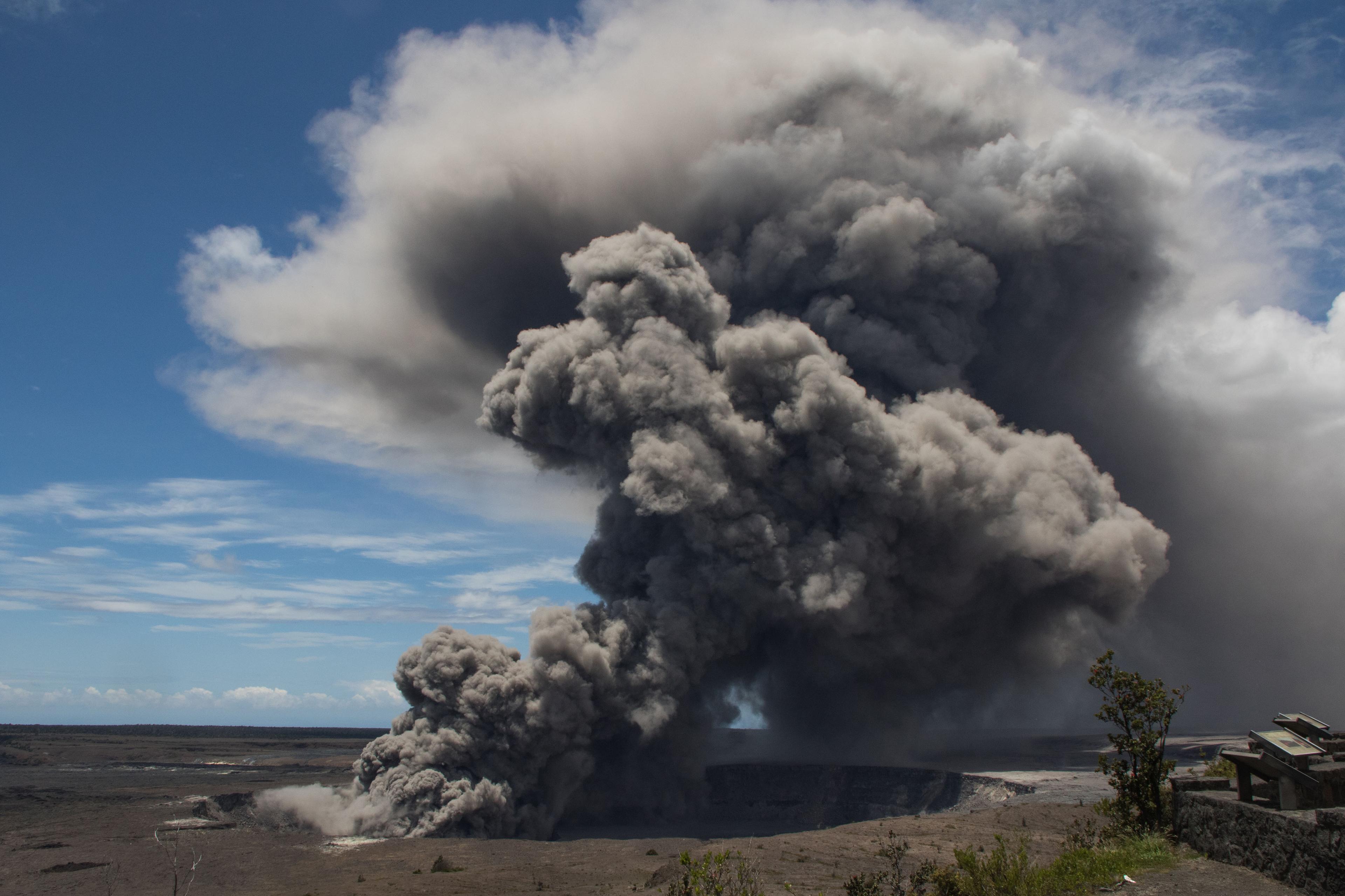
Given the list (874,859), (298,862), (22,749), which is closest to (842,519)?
(874,859)

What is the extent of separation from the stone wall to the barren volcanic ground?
0.25m

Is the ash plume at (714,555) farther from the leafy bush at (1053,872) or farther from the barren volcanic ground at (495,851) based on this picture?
the leafy bush at (1053,872)

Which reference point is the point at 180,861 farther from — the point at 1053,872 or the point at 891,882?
the point at 1053,872

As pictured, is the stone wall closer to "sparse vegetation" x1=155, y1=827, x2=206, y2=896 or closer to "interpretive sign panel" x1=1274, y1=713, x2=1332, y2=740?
"interpretive sign panel" x1=1274, y1=713, x2=1332, y2=740

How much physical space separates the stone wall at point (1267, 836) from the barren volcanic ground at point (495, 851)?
248 mm

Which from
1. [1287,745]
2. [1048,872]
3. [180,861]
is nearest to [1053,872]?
[1048,872]

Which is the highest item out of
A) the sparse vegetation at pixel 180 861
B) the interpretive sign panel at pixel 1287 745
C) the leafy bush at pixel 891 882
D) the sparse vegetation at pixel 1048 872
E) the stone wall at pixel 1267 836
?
the interpretive sign panel at pixel 1287 745

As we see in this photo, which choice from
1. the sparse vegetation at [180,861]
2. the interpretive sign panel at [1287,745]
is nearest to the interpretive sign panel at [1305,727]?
the interpretive sign panel at [1287,745]

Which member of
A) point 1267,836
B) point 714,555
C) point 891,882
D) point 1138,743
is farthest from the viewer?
point 714,555

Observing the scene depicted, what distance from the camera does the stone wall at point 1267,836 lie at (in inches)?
374

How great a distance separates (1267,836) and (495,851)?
27.3m

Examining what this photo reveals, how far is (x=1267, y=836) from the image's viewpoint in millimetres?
10633

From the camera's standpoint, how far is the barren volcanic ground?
82.1ft

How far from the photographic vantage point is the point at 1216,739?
5322cm
